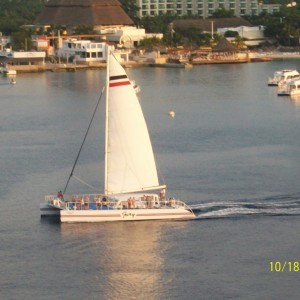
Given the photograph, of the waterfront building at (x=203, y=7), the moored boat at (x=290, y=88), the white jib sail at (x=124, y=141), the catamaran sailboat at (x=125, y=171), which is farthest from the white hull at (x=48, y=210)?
the waterfront building at (x=203, y=7)

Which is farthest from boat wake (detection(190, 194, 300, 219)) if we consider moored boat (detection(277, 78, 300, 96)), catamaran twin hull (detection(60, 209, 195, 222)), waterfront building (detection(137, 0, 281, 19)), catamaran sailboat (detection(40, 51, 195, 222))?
waterfront building (detection(137, 0, 281, 19))

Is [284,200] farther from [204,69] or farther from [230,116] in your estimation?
[204,69]

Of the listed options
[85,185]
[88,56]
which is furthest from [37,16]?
[85,185]

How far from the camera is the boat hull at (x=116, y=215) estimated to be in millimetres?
19156

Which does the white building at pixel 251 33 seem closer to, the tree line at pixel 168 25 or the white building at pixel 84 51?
the tree line at pixel 168 25

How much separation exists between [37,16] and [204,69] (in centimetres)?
1369

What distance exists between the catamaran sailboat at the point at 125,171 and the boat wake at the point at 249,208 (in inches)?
14.7

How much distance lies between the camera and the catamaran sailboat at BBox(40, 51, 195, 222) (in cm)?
1933

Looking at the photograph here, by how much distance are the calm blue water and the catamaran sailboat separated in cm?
25

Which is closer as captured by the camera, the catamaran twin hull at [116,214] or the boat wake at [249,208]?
the catamaran twin hull at [116,214]
